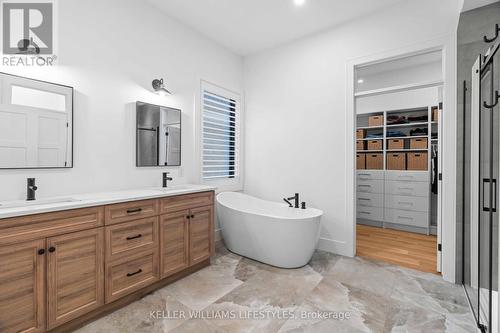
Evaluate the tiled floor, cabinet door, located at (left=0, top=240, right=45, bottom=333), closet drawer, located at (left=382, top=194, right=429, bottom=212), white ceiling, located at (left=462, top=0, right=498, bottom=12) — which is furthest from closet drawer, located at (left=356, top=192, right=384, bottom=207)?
cabinet door, located at (left=0, top=240, right=45, bottom=333)

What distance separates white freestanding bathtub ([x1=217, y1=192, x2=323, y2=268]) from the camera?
2.77 m

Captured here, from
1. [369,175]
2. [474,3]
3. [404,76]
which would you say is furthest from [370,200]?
[474,3]

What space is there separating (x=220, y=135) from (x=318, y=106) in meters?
1.55

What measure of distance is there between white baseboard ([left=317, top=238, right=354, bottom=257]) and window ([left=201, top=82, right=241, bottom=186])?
1.66 m

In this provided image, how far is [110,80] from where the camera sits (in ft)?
8.23

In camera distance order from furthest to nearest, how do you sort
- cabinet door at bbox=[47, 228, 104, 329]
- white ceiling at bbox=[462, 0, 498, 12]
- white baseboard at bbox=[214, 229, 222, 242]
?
white baseboard at bbox=[214, 229, 222, 242], white ceiling at bbox=[462, 0, 498, 12], cabinet door at bbox=[47, 228, 104, 329]

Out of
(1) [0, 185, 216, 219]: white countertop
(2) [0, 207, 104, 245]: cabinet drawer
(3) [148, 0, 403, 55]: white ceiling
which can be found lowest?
(2) [0, 207, 104, 245]: cabinet drawer

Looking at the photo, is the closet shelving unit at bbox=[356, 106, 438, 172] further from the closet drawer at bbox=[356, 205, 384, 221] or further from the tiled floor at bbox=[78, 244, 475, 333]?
the tiled floor at bbox=[78, 244, 475, 333]

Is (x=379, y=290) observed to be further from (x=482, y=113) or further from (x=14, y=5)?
(x=14, y=5)

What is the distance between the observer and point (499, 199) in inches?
54.0

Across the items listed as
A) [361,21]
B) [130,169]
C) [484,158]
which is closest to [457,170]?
[484,158]

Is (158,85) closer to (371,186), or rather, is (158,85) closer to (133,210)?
(133,210)

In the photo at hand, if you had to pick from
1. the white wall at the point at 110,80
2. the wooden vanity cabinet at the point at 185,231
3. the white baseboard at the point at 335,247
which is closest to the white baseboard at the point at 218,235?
the wooden vanity cabinet at the point at 185,231

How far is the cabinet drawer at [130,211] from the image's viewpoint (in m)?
1.99
